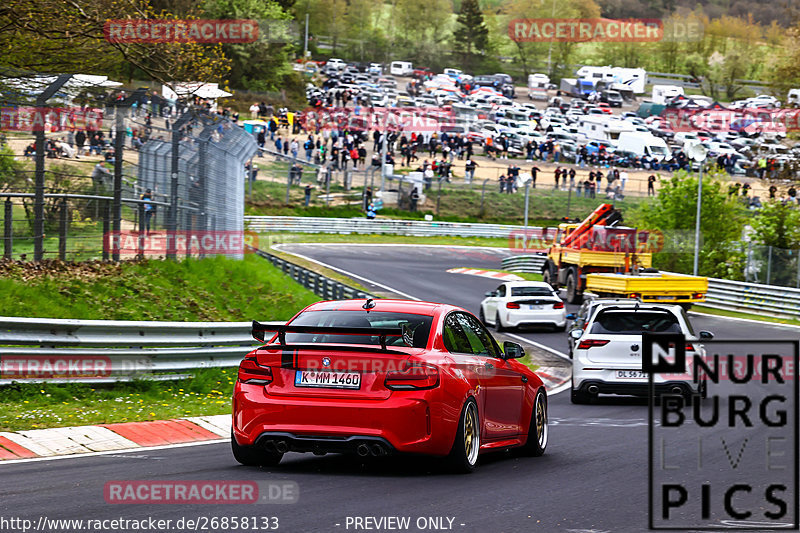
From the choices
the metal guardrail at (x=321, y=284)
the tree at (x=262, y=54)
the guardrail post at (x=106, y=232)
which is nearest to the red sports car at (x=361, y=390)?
the guardrail post at (x=106, y=232)

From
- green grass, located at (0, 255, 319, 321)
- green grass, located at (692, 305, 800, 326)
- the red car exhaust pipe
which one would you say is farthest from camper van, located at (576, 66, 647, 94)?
the red car exhaust pipe

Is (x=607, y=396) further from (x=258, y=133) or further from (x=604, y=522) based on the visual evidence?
(x=258, y=133)

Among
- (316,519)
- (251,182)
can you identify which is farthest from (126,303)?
(251,182)

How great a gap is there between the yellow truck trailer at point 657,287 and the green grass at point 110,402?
55.3 ft

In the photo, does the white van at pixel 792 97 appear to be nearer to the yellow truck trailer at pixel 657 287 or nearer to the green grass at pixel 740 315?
the green grass at pixel 740 315

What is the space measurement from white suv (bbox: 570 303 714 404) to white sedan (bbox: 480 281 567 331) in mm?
12043

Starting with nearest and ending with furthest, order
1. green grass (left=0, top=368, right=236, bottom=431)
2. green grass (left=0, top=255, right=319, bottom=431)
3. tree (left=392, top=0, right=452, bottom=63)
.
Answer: green grass (left=0, top=368, right=236, bottom=431), green grass (left=0, top=255, right=319, bottom=431), tree (left=392, top=0, right=452, bottom=63)

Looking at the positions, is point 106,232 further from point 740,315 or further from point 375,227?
point 375,227

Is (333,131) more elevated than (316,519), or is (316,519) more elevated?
(333,131)

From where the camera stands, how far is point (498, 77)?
106188mm

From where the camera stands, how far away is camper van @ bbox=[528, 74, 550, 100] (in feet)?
328

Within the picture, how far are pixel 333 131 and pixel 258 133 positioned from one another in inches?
233

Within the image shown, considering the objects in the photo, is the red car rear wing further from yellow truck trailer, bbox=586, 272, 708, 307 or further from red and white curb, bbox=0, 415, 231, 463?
yellow truck trailer, bbox=586, 272, 708, 307

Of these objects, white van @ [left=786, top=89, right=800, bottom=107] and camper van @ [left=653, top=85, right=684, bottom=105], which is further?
camper van @ [left=653, top=85, right=684, bottom=105]
